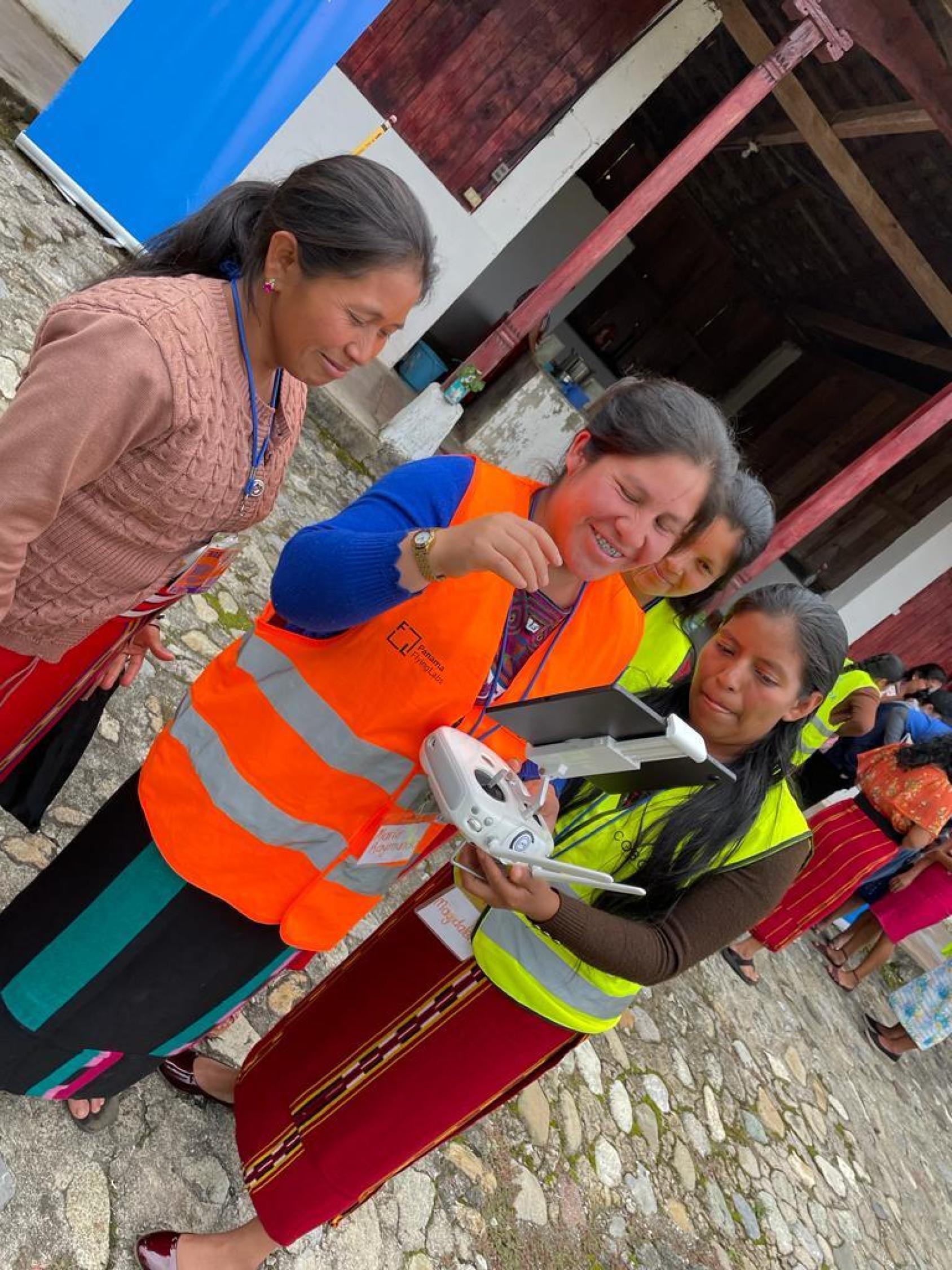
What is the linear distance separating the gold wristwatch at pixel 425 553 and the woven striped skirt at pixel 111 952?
0.66 meters

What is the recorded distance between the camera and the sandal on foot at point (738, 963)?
515 centimetres

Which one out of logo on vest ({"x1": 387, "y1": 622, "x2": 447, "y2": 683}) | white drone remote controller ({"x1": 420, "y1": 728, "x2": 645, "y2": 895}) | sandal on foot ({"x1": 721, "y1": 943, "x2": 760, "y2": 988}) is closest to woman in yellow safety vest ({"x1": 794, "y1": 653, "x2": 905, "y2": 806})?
sandal on foot ({"x1": 721, "y1": 943, "x2": 760, "y2": 988})

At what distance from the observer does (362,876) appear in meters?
1.58

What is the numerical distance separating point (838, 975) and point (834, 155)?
5665 millimetres

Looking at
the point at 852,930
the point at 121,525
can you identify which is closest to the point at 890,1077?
the point at 852,930

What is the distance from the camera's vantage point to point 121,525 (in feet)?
4.42

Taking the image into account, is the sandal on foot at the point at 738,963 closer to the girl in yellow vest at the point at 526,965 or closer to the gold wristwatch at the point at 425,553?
the girl in yellow vest at the point at 526,965

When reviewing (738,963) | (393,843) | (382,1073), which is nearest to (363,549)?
(393,843)

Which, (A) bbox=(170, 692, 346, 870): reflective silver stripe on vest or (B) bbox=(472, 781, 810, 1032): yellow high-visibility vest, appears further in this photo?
(B) bbox=(472, 781, 810, 1032): yellow high-visibility vest

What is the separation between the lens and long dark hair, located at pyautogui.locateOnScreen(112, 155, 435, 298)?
1.29 m

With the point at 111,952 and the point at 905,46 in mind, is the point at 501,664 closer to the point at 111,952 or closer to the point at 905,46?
the point at 111,952

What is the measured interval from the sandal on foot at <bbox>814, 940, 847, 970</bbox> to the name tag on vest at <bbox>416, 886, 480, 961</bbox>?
5.18 m

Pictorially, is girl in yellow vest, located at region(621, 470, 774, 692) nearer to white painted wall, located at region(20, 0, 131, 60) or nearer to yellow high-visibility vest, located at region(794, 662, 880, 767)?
yellow high-visibility vest, located at region(794, 662, 880, 767)

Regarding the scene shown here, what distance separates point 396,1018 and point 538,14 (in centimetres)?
672
